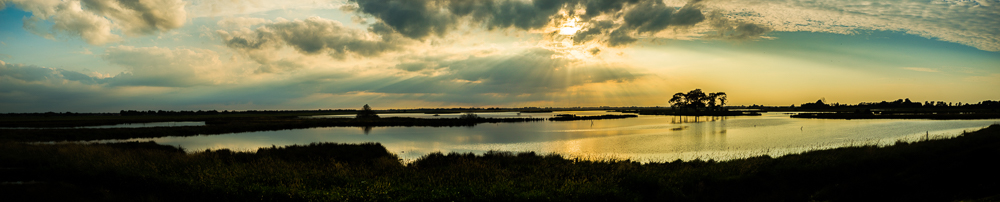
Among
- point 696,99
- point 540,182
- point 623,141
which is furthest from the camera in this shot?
point 696,99

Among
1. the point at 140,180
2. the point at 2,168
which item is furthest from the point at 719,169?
the point at 2,168

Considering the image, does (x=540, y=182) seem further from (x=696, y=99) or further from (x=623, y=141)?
(x=696, y=99)

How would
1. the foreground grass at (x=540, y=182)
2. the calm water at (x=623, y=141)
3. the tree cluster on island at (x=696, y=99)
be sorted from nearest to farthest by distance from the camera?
1. the foreground grass at (x=540, y=182)
2. the calm water at (x=623, y=141)
3. the tree cluster on island at (x=696, y=99)

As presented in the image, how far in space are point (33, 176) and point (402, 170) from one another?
45.6 feet

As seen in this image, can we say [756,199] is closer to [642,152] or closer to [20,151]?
[642,152]

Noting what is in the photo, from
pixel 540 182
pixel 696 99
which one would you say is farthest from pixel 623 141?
pixel 696 99

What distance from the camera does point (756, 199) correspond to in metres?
11.4

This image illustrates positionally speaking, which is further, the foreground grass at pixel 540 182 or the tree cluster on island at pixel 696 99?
the tree cluster on island at pixel 696 99

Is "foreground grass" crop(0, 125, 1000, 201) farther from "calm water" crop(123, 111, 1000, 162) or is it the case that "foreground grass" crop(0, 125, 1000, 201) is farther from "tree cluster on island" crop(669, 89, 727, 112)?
"tree cluster on island" crop(669, 89, 727, 112)

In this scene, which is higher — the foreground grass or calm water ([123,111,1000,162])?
the foreground grass

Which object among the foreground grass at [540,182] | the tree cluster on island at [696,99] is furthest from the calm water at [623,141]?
the tree cluster on island at [696,99]

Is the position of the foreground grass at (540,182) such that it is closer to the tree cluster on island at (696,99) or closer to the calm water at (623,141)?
the calm water at (623,141)

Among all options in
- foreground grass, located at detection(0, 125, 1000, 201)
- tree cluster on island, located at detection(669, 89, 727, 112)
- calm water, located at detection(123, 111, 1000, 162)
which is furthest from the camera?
tree cluster on island, located at detection(669, 89, 727, 112)

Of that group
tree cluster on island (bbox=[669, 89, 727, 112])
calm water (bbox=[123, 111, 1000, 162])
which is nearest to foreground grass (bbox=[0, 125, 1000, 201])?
calm water (bbox=[123, 111, 1000, 162])
